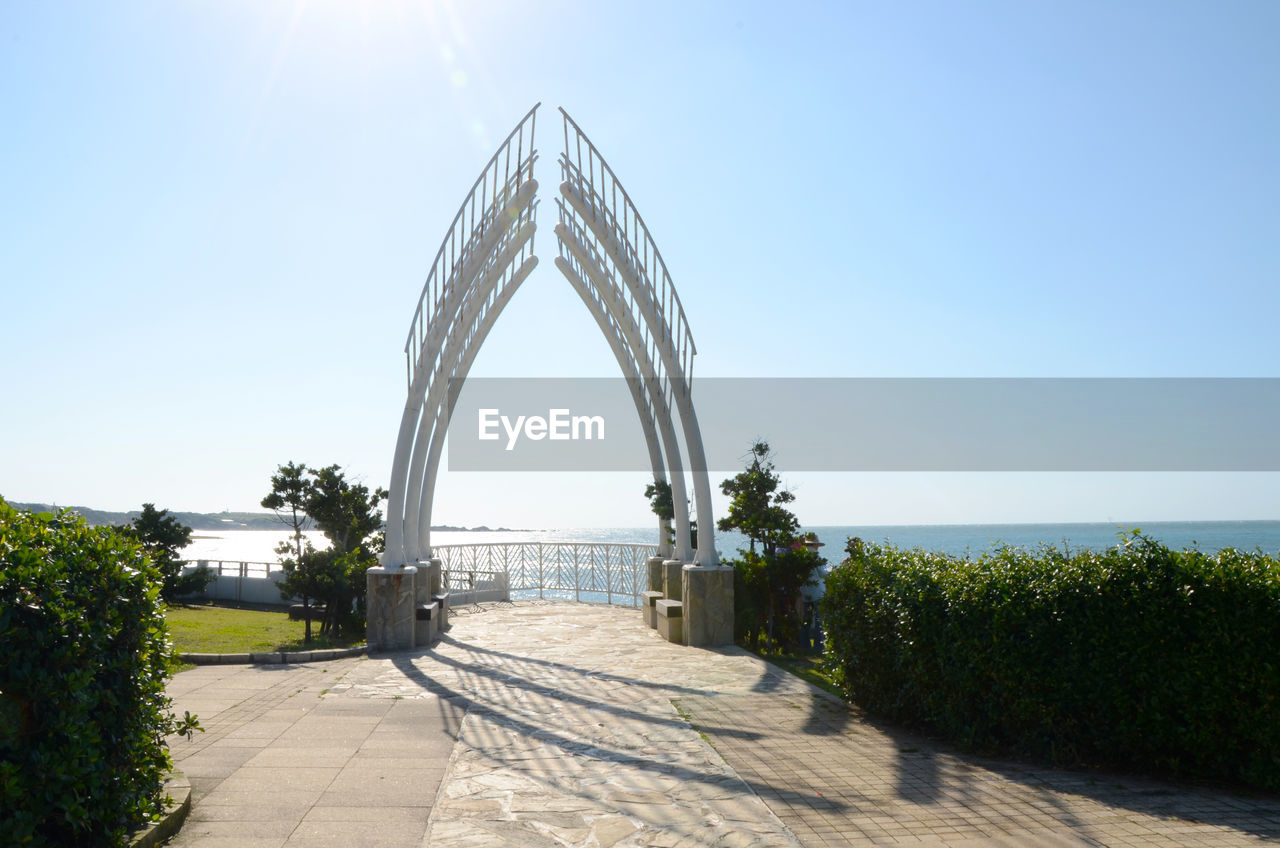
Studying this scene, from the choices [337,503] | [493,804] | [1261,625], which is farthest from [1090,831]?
[337,503]

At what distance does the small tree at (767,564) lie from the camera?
1291 cm

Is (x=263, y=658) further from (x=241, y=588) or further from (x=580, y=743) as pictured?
(x=241, y=588)

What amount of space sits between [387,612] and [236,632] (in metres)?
3.01

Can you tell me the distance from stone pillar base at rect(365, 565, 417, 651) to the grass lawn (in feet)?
2.27

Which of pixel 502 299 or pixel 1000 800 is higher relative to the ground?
pixel 502 299

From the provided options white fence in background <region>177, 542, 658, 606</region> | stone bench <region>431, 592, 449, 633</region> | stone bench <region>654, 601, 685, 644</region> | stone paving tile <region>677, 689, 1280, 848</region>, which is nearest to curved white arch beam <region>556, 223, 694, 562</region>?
stone bench <region>654, 601, 685, 644</region>

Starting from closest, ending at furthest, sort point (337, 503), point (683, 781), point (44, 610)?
point (44, 610), point (683, 781), point (337, 503)

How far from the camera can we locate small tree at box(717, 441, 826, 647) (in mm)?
12906

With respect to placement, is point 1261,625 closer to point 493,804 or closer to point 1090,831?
point 1090,831

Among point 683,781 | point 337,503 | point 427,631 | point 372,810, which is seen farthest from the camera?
point 337,503

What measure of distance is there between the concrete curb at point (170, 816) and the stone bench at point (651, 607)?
9397 mm

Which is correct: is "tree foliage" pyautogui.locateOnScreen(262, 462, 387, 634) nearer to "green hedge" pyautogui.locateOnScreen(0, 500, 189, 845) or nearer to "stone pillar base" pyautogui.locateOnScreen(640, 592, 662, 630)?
"stone pillar base" pyautogui.locateOnScreen(640, 592, 662, 630)

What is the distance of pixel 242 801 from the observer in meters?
5.05

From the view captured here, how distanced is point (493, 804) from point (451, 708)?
3.12 m
